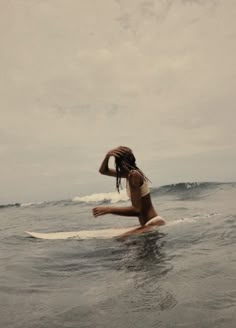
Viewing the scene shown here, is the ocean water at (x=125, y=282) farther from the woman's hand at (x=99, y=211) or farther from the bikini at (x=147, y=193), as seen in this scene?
the woman's hand at (x=99, y=211)

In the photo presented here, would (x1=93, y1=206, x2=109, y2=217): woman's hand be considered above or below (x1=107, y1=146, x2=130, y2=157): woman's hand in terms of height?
below

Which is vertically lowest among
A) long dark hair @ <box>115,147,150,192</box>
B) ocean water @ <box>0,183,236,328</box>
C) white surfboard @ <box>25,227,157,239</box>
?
ocean water @ <box>0,183,236,328</box>

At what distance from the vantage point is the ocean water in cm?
287

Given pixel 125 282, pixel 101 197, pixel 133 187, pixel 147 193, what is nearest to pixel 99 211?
pixel 133 187

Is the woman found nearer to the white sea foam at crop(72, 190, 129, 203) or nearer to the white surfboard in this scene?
the white surfboard

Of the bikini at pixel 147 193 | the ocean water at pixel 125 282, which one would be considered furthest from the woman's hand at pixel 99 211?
the bikini at pixel 147 193

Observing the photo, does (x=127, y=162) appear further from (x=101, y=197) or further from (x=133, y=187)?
(x=101, y=197)

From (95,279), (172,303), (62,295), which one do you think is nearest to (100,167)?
(95,279)

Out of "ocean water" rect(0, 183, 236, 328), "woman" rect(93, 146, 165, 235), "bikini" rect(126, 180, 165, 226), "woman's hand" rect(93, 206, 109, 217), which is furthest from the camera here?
"bikini" rect(126, 180, 165, 226)

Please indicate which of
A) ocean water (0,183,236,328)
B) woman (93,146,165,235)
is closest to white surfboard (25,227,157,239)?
woman (93,146,165,235)

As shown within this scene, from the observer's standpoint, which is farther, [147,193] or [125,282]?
[147,193]

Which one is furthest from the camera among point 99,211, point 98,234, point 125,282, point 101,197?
point 101,197

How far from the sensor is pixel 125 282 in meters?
3.90

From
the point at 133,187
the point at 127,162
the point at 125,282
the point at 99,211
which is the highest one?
the point at 127,162
